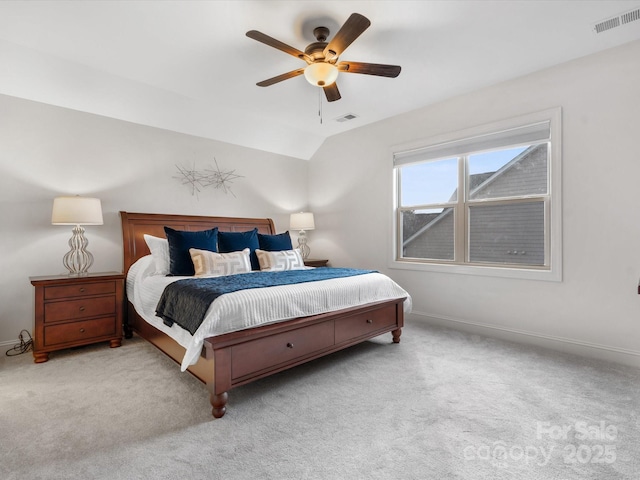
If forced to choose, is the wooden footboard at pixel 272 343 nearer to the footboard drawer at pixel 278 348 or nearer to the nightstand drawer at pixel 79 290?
the footboard drawer at pixel 278 348

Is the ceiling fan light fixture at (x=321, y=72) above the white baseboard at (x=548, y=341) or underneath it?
above

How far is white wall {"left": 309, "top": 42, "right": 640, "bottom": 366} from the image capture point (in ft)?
8.89

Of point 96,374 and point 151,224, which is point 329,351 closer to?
point 96,374

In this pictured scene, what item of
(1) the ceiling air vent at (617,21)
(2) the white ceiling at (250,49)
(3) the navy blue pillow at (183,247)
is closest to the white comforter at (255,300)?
(3) the navy blue pillow at (183,247)

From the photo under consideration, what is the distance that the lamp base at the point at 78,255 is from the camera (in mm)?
3344

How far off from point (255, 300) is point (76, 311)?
1995 millimetres

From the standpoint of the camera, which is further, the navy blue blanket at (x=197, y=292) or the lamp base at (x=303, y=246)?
the lamp base at (x=303, y=246)

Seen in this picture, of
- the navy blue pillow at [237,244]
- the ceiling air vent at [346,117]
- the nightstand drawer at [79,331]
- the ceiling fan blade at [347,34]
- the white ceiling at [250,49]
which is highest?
the ceiling air vent at [346,117]

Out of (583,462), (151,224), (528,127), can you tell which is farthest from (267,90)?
(583,462)

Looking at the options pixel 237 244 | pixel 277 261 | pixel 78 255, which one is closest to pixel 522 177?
pixel 277 261

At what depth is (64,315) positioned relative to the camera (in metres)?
2.96

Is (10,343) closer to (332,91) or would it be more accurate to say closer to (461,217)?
(332,91)

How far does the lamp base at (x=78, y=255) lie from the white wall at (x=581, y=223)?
3.83m

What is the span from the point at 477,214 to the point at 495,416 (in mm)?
2335
